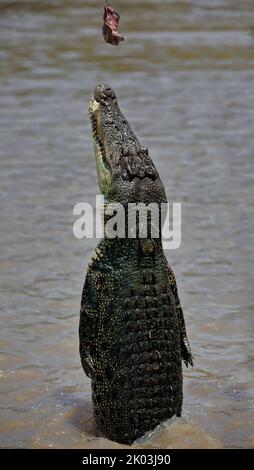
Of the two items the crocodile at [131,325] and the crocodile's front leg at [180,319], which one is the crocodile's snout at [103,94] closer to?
the crocodile at [131,325]

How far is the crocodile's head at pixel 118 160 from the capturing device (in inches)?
199

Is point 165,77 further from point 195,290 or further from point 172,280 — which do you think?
point 172,280

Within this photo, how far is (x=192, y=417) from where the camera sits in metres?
5.66

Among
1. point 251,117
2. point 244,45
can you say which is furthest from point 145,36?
A: point 251,117

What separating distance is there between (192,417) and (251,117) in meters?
7.17

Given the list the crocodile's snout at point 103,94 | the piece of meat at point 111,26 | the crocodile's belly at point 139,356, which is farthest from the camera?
the piece of meat at point 111,26

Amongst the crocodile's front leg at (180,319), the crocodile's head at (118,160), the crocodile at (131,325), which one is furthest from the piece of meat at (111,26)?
the crocodile's front leg at (180,319)

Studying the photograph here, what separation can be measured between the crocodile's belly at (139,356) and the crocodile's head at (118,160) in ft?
1.40

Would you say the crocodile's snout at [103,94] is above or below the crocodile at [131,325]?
above

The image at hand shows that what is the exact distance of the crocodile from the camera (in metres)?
4.98

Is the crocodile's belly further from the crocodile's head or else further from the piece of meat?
the piece of meat

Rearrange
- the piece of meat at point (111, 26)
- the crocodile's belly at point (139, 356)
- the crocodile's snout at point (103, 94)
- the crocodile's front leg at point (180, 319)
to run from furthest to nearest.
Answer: the piece of meat at point (111, 26) → the crocodile's snout at point (103, 94) → the crocodile's front leg at point (180, 319) → the crocodile's belly at point (139, 356)

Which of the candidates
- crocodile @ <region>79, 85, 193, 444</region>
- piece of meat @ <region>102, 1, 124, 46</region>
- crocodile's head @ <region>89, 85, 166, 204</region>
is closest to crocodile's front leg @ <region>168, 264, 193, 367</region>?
crocodile @ <region>79, 85, 193, 444</region>

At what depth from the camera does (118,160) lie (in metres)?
5.21
